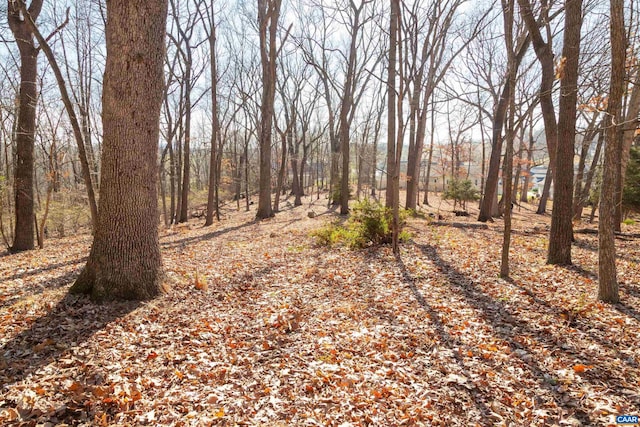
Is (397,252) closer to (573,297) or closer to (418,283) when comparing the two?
(418,283)

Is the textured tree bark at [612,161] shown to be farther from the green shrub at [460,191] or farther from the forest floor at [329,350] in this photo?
the green shrub at [460,191]

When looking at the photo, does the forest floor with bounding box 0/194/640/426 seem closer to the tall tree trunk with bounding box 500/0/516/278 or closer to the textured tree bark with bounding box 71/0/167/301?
the textured tree bark with bounding box 71/0/167/301

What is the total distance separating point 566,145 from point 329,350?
577 centimetres

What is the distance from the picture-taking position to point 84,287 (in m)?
4.34

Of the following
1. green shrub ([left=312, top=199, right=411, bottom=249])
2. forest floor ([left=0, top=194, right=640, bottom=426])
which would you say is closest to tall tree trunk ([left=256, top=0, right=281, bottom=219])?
green shrub ([left=312, top=199, right=411, bottom=249])

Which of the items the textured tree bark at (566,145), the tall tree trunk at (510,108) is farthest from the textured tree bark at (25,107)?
the textured tree bark at (566,145)

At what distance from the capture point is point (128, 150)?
4.22m

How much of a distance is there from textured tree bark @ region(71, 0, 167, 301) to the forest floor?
0.42m

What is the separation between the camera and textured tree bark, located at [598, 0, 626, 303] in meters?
3.94

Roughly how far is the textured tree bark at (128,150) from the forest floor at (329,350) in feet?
1.37

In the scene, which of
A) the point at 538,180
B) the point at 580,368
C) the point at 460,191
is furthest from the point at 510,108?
the point at 538,180

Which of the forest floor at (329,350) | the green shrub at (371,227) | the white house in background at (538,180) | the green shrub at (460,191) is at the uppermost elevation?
the white house in background at (538,180)

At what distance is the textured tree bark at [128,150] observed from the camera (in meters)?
4.13

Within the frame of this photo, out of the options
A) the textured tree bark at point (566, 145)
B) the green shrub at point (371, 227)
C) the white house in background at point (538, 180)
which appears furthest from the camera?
the white house in background at point (538, 180)
